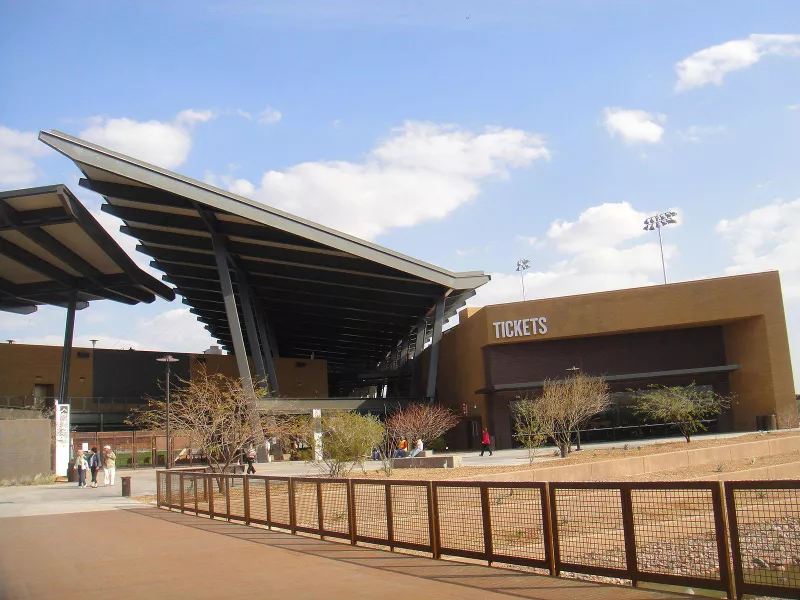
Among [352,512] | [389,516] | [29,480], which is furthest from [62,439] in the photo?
[389,516]

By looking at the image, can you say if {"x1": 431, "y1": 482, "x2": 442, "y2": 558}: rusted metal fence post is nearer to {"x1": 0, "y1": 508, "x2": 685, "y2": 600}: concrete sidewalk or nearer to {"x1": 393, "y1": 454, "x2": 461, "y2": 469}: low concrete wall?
{"x1": 0, "y1": 508, "x2": 685, "y2": 600}: concrete sidewalk

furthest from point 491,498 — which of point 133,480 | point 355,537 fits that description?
point 133,480

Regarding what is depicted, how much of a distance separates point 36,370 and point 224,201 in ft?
78.9

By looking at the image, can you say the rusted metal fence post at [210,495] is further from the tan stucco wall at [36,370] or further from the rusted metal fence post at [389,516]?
the tan stucco wall at [36,370]

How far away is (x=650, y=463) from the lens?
25250mm

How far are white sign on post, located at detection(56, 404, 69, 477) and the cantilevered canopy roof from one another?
8.97m

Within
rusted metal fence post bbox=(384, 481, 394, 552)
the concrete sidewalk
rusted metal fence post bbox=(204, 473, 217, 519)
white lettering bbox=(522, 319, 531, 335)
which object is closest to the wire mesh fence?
the concrete sidewalk

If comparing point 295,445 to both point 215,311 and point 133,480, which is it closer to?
point 133,480

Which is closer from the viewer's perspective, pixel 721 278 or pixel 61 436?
pixel 61 436

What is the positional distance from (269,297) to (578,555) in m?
45.1

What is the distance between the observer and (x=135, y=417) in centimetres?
5128

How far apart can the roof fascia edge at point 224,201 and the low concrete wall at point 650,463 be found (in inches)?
699

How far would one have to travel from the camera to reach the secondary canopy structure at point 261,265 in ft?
113

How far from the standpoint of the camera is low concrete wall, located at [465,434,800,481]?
72.9ft
